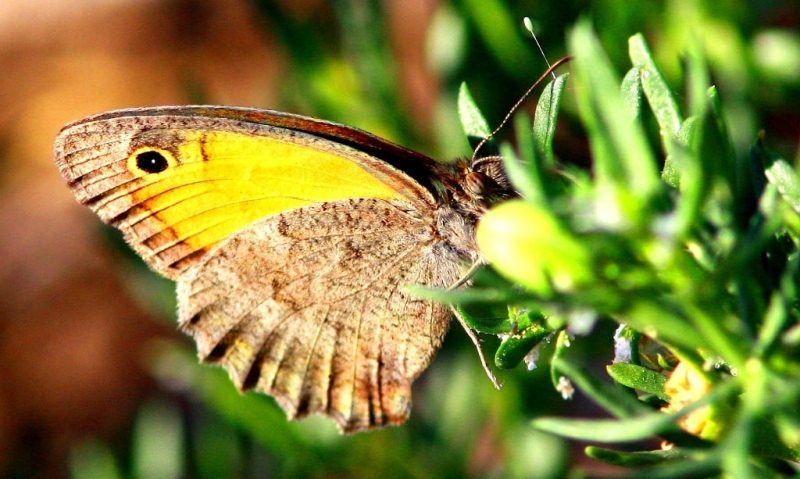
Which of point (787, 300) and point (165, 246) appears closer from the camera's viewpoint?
point (787, 300)

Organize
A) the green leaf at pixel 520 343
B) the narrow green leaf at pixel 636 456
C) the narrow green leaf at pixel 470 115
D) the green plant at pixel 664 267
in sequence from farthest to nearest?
the narrow green leaf at pixel 470 115
the green leaf at pixel 520 343
the narrow green leaf at pixel 636 456
the green plant at pixel 664 267

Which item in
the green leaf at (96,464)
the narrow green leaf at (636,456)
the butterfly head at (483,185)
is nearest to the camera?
the narrow green leaf at (636,456)

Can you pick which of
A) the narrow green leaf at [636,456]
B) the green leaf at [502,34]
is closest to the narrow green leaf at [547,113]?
the narrow green leaf at [636,456]

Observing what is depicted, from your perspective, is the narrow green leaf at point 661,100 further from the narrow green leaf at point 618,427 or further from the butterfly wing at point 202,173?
the butterfly wing at point 202,173

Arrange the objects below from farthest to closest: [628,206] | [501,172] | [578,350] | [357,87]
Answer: [357,87] < [578,350] < [501,172] < [628,206]

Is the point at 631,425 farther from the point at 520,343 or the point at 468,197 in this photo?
the point at 468,197

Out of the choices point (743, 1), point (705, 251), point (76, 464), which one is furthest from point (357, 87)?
point (705, 251)

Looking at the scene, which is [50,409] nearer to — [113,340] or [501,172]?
[113,340]
